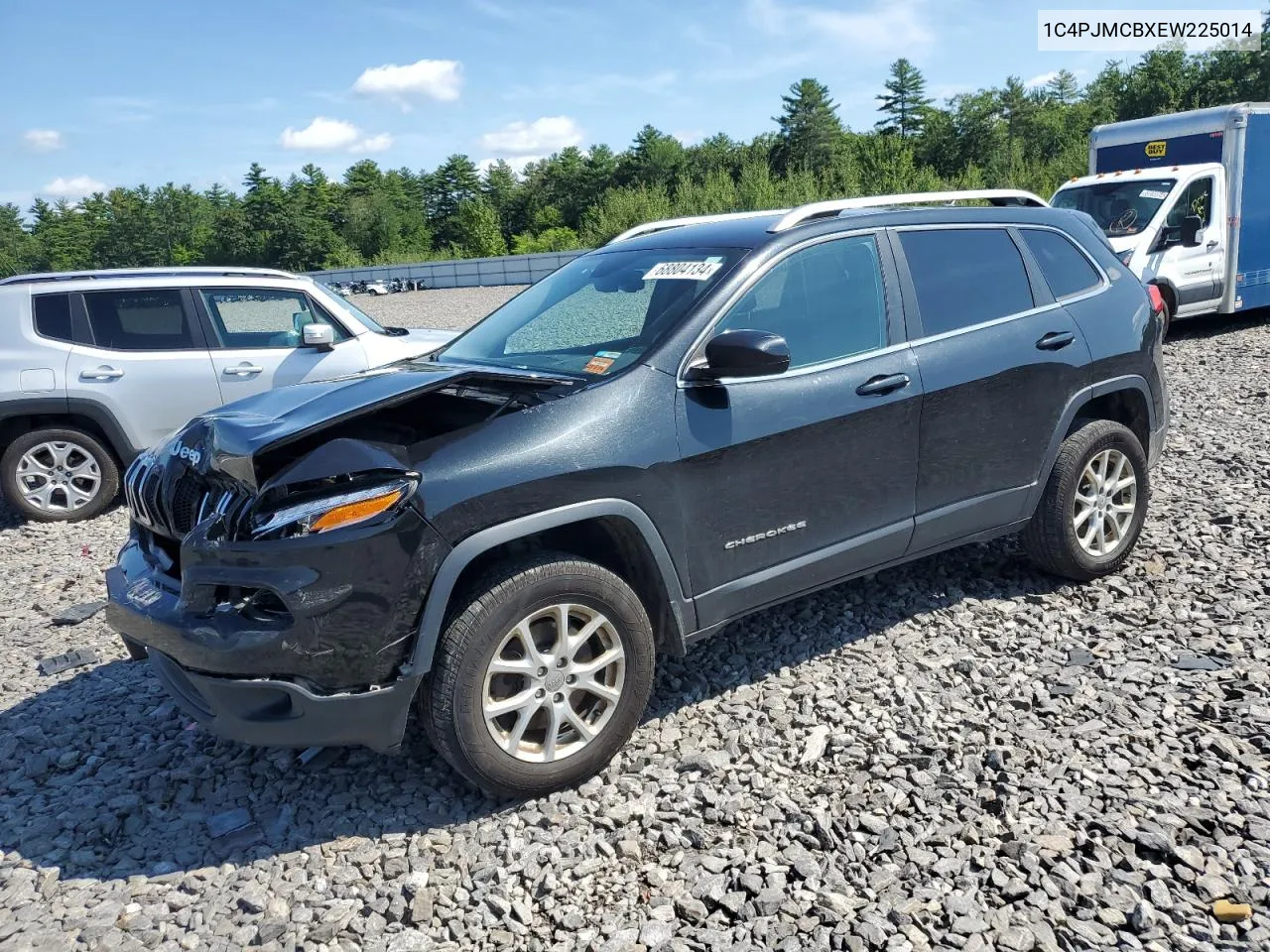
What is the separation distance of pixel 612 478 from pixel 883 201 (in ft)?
7.07

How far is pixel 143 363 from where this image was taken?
7.59m

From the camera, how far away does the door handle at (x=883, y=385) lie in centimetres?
395

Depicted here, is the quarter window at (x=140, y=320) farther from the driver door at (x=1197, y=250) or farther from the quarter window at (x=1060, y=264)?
the driver door at (x=1197, y=250)

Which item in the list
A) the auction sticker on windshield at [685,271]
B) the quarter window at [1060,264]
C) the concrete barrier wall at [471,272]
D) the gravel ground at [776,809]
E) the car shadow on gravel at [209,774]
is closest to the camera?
the gravel ground at [776,809]

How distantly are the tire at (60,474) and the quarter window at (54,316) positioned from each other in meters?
0.72

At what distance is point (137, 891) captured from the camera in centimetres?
306

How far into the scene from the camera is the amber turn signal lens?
296 centimetres

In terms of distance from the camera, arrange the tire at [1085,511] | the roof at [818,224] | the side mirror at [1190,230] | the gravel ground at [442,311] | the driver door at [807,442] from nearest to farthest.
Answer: the driver door at [807,442] → the roof at [818,224] → the tire at [1085,511] → the side mirror at [1190,230] → the gravel ground at [442,311]

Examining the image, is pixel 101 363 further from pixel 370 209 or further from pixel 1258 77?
pixel 370 209

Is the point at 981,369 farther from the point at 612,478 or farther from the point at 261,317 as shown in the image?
the point at 261,317

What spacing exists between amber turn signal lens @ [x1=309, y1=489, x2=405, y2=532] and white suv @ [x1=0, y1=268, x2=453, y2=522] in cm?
442

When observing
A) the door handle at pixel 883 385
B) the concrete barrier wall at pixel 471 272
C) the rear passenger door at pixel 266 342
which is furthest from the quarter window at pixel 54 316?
the concrete barrier wall at pixel 471 272

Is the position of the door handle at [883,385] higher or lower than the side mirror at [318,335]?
lower

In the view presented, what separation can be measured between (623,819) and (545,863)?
1.04 feet
